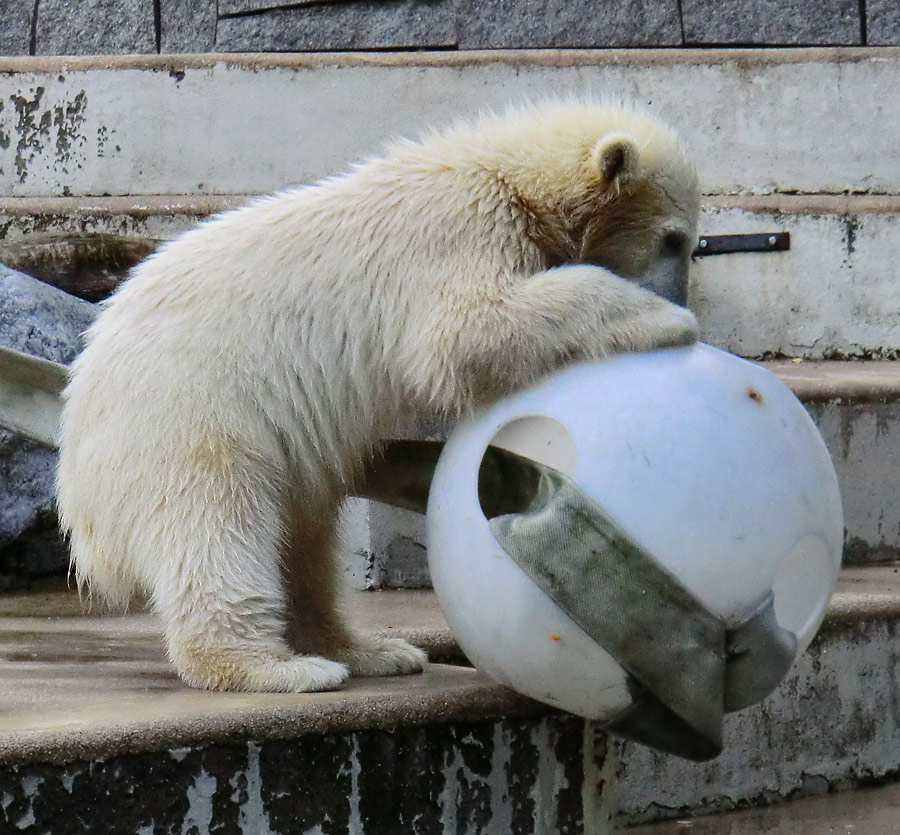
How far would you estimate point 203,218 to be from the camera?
15.6 ft

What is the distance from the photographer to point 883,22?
19.8 feet

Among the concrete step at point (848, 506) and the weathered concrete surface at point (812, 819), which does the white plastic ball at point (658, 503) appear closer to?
the weathered concrete surface at point (812, 819)

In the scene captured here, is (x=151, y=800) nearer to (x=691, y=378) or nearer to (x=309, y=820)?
(x=309, y=820)

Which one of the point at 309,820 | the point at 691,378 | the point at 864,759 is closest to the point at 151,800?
the point at 309,820

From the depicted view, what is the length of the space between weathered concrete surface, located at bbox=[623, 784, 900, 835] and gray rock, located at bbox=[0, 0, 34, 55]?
16.7ft

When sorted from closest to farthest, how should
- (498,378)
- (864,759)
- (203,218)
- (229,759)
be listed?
(229,759) < (498,378) < (864,759) < (203,218)

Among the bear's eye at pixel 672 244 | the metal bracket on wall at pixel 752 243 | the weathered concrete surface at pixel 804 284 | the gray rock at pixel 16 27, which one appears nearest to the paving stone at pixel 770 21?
the weathered concrete surface at pixel 804 284

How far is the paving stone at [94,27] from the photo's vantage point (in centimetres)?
646

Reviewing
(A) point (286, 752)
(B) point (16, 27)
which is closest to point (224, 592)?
(A) point (286, 752)

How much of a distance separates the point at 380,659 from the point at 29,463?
5.76 ft

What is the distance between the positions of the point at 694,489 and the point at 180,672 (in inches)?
43.2

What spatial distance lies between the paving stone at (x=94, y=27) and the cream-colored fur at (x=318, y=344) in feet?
13.2

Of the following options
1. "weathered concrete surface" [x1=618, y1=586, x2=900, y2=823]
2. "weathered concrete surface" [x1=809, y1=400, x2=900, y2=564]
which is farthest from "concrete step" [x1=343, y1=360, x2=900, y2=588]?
"weathered concrete surface" [x1=618, y1=586, x2=900, y2=823]

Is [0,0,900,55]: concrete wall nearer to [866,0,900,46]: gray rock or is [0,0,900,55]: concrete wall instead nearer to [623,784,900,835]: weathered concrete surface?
[866,0,900,46]: gray rock
